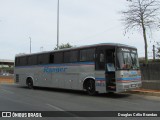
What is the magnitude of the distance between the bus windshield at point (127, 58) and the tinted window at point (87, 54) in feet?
6.43

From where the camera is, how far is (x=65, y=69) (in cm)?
2019

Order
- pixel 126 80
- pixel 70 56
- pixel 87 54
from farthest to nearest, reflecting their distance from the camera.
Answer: pixel 70 56
pixel 87 54
pixel 126 80

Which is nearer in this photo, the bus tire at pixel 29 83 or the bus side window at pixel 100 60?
the bus side window at pixel 100 60

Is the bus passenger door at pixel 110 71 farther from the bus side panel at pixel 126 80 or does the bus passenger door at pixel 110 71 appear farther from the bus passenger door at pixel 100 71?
the bus side panel at pixel 126 80

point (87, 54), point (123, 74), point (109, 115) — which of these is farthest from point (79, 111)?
point (87, 54)

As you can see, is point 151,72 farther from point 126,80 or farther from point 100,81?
point 100,81

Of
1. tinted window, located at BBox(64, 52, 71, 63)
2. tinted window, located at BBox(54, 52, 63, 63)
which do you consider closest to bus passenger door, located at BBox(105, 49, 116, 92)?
tinted window, located at BBox(64, 52, 71, 63)

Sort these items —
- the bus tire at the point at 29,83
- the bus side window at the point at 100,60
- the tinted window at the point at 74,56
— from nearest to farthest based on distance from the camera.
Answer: the bus side window at the point at 100,60
the tinted window at the point at 74,56
the bus tire at the point at 29,83

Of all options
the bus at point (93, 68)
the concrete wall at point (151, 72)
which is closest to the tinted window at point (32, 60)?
the bus at point (93, 68)

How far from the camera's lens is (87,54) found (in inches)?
720

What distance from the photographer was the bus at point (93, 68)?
54.5ft

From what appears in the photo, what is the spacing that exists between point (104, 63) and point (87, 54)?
169cm

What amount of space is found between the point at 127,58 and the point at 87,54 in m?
2.70

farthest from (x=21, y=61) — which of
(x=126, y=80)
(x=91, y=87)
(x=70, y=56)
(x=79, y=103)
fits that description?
(x=79, y=103)
